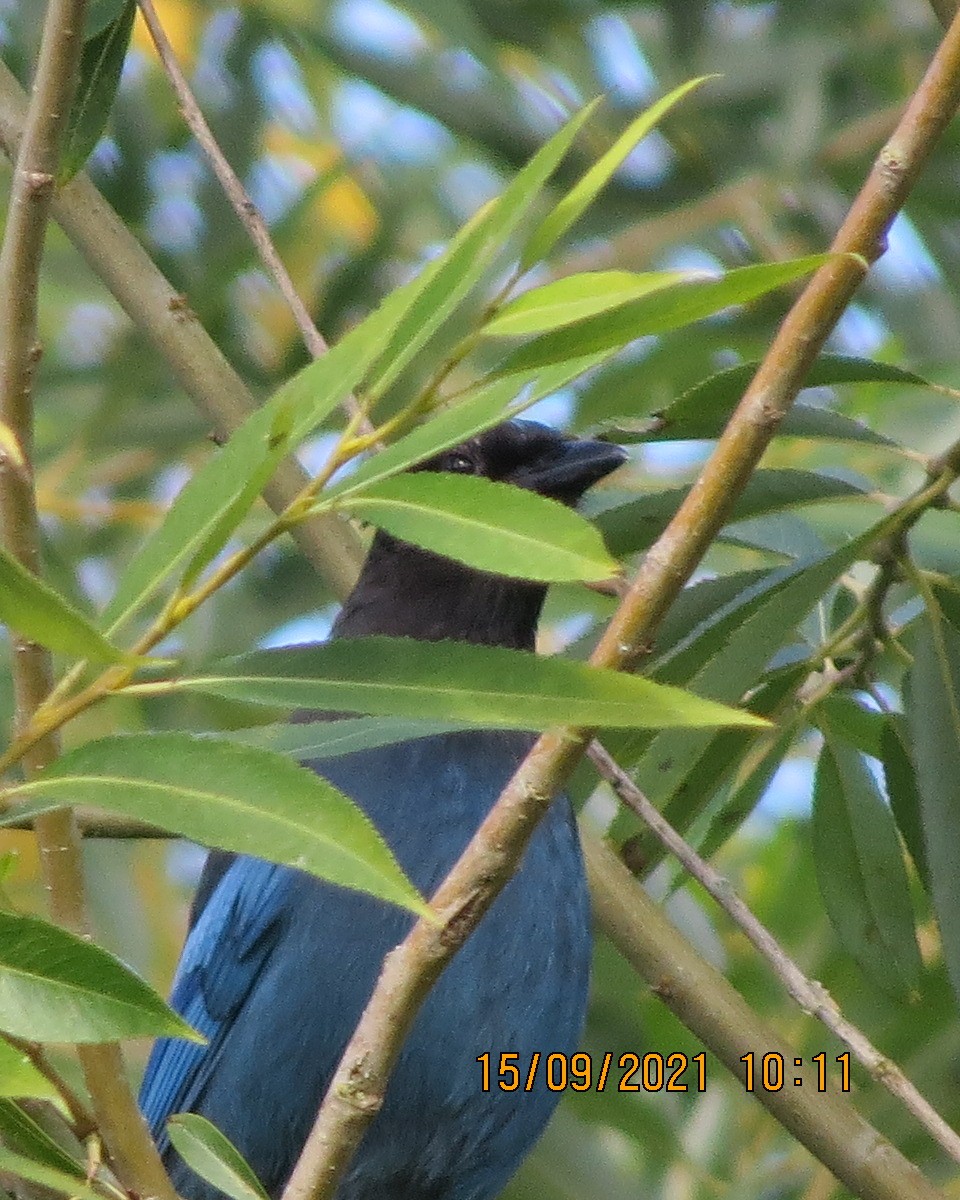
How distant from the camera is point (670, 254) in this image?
4363mm

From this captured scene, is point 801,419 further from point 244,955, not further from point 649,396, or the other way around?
point 649,396

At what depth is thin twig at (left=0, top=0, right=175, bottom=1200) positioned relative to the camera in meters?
1.54

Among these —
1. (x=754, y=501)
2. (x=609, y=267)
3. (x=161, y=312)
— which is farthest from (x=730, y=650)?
(x=609, y=267)

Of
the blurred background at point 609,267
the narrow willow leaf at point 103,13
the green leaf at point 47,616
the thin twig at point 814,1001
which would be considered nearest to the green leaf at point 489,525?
the green leaf at point 47,616

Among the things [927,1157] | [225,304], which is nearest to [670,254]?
[225,304]

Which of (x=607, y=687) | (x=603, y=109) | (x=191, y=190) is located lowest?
(x=607, y=687)

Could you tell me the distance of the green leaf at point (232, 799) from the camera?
1308 millimetres

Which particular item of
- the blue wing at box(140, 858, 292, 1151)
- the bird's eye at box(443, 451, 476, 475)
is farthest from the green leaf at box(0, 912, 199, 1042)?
the bird's eye at box(443, 451, 476, 475)

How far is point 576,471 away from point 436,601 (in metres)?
0.38

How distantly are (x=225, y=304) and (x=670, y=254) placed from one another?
3.33 feet

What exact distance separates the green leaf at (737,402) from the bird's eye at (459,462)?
576mm

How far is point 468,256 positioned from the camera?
1.38 m

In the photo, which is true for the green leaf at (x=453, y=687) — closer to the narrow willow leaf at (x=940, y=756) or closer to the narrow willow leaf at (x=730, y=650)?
the narrow willow leaf at (x=730, y=650)

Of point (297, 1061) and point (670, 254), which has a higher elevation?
point (670, 254)
